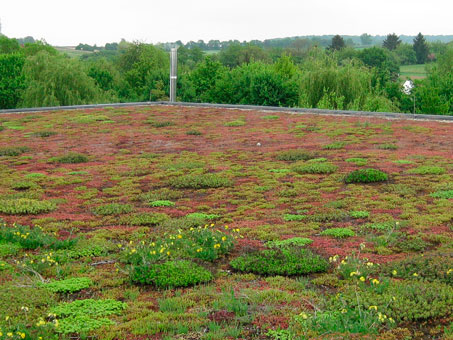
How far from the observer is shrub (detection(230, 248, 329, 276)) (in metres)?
8.38

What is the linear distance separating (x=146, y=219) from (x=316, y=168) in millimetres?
6081

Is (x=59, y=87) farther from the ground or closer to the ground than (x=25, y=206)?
farther from the ground

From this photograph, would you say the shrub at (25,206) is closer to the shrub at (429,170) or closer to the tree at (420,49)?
the shrub at (429,170)

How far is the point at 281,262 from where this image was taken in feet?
28.4

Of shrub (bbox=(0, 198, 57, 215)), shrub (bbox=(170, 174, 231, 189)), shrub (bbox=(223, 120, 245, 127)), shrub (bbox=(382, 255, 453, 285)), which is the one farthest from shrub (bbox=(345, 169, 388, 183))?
shrub (bbox=(223, 120, 245, 127))

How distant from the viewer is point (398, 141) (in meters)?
19.7

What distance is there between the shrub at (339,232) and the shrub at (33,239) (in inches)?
177

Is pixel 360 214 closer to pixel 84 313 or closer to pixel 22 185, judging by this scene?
pixel 84 313

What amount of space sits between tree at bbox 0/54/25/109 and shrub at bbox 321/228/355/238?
53290 mm

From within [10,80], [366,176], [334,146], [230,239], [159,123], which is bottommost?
[230,239]

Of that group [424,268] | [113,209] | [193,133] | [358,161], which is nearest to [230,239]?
[424,268]

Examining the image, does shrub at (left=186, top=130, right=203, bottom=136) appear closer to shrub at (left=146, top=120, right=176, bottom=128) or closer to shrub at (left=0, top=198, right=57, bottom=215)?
shrub at (left=146, top=120, right=176, bottom=128)

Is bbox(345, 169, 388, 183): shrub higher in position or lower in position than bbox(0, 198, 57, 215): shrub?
higher

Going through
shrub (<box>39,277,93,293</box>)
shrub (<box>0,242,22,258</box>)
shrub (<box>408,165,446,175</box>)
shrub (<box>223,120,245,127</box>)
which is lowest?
shrub (<box>0,242,22,258</box>)
